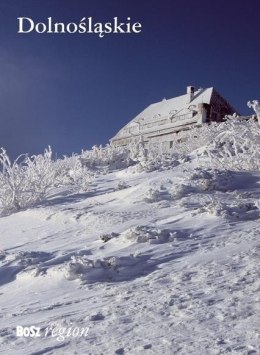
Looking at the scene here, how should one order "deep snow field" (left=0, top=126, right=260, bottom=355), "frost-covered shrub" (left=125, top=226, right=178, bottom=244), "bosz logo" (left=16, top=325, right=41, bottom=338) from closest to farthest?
"deep snow field" (left=0, top=126, right=260, bottom=355) < "bosz logo" (left=16, top=325, right=41, bottom=338) < "frost-covered shrub" (left=125, top=226, right=178, bottom=244)

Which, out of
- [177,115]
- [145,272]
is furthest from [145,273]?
[177,115]

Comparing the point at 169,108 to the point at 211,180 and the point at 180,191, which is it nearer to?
the point at 211,180

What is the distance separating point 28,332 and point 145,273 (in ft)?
3.85

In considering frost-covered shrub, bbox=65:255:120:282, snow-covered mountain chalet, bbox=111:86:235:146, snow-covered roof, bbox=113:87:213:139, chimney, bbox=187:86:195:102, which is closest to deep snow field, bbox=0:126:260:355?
frost-covered shrub, bbox=65:255:120:282

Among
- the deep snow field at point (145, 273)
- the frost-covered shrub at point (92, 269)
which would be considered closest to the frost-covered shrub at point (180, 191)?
the deep snow field at point (145, 273)

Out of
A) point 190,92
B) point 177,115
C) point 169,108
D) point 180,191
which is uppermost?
point 190,92

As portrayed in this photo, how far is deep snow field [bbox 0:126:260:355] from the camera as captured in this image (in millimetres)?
2459

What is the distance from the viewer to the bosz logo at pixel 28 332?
2727 mm

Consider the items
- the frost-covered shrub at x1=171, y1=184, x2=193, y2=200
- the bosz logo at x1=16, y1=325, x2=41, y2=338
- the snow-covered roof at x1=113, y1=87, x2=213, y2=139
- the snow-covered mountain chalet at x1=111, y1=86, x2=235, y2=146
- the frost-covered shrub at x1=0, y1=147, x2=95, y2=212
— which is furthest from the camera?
the snow-covered roof at x1=113, y1=87, x2=213, y2=139

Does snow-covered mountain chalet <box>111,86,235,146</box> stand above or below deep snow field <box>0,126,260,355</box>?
above

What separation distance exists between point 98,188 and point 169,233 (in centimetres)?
422

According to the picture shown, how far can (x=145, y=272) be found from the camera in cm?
365

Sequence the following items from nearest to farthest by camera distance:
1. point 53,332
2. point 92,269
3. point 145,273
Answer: point 53,332, point 145,273, point 92,269

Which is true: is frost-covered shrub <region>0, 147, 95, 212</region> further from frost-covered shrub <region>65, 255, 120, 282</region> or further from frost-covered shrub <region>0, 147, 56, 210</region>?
frost-covered shrub <region>65, 255, 120, 282</region>
